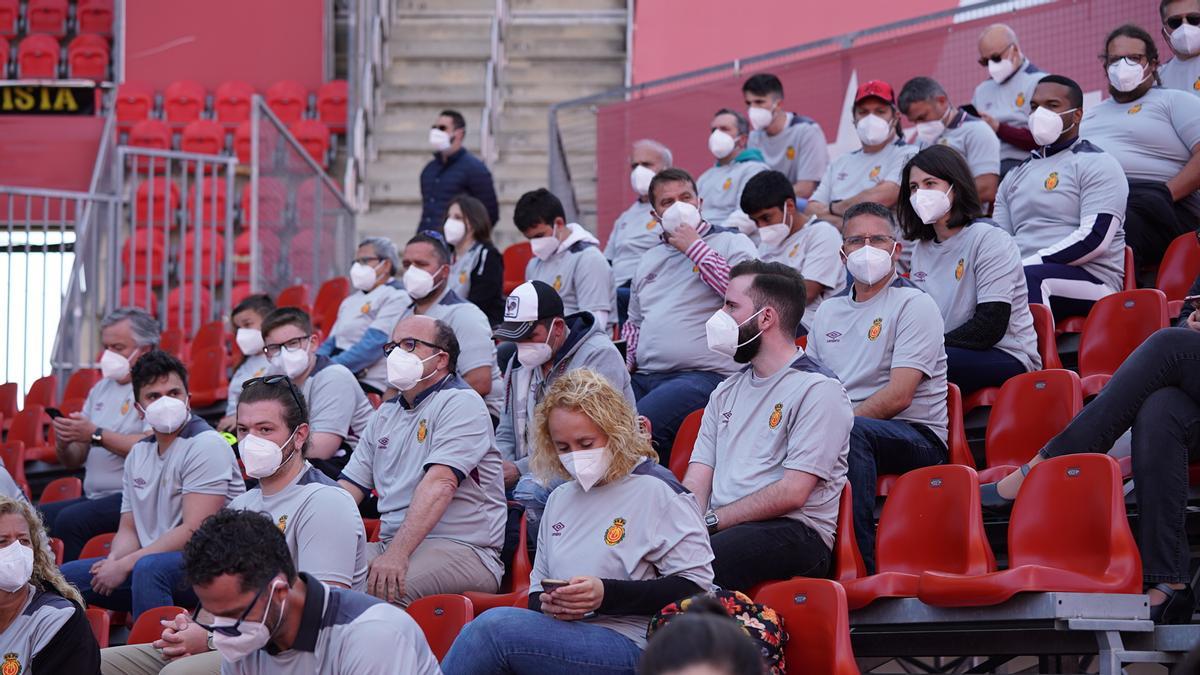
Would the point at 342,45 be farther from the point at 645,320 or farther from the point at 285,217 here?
the point at 645,320

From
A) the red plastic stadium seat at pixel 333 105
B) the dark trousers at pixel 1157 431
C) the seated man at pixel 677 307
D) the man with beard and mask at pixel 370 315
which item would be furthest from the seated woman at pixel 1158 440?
the red plastic stadium seat at pixel 333 105

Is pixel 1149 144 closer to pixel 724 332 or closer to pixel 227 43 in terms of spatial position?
pixel 724 332

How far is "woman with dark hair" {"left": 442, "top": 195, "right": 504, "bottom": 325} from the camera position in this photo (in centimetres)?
771

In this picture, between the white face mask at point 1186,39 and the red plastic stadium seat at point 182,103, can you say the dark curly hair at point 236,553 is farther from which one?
the red plastic stadium seat at point 182,103

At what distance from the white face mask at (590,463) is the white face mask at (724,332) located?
668mm

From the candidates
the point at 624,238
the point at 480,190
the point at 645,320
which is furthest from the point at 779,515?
the point at 480,190

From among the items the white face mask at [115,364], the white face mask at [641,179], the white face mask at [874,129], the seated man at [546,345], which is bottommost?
the white face mask at [115,364]

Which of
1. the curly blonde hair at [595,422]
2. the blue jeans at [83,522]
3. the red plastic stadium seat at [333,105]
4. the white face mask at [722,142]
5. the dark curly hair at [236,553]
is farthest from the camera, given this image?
the red plastic stadium seat at [333,105]

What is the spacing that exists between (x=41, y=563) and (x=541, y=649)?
162cm

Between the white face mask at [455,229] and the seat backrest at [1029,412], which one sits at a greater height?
the white face mask at [455,229]

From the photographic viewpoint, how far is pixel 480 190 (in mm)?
9281

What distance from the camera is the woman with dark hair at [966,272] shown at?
527 cm

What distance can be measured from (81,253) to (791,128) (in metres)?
4.87

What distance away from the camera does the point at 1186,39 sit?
668cm
